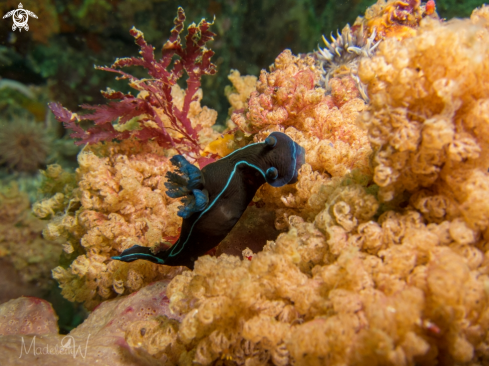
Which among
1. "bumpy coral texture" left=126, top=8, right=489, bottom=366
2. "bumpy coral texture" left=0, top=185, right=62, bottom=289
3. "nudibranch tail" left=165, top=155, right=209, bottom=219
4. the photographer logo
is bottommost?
"bumpy coral texture" left=126, top=8, right=489, bottom=366

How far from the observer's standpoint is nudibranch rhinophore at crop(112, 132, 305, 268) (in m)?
2.40

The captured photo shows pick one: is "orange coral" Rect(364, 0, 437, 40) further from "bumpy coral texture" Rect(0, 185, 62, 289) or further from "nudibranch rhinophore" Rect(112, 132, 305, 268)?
"bumpy coral texture" Rect(0, 185, 62, 289)

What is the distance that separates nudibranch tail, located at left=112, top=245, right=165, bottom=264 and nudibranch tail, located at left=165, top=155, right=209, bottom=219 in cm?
57

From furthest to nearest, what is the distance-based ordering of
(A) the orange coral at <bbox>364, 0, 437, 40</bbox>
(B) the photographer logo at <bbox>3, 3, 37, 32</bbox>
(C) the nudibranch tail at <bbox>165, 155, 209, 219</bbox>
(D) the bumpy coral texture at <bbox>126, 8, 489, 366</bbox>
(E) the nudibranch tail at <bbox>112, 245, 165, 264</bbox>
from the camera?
1. (B) the photographer logo at <bbox>3, 3, 37, 32</bbox>
2. (A) the orange coral at <bbox>364, 0, 437, 40</bbox>
3. (E) the nudibranch tail at <bbox>112, 245, 165, 264</bbox>
4. (C) the nudibranch tail at <bbox>165, 155, 209, 219</bbox>
5. (D) the bumpy coral texture at <bbox>126, 8, 489, 366</bbox>

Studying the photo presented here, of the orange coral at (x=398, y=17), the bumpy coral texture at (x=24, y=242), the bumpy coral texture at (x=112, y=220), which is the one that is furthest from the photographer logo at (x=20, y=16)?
the orange coral at (x=398, y=17)

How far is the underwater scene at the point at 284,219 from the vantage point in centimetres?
139

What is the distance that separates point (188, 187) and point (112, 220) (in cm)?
117

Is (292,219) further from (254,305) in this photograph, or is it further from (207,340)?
(207,340)

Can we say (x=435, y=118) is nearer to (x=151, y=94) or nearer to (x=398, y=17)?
(x=151, y=94)

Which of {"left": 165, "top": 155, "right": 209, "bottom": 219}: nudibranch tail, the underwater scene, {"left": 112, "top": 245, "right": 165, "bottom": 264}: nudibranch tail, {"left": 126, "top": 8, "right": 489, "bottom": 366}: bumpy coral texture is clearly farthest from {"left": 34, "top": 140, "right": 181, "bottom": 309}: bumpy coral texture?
{"left": 126, "top": 8, "right": 489, "bottom": 366}: bumpy coral texture

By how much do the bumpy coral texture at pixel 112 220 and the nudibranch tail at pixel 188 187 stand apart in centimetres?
66

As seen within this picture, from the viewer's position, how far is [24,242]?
5152 mm

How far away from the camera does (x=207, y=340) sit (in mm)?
1775

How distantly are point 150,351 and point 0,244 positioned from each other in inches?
190
